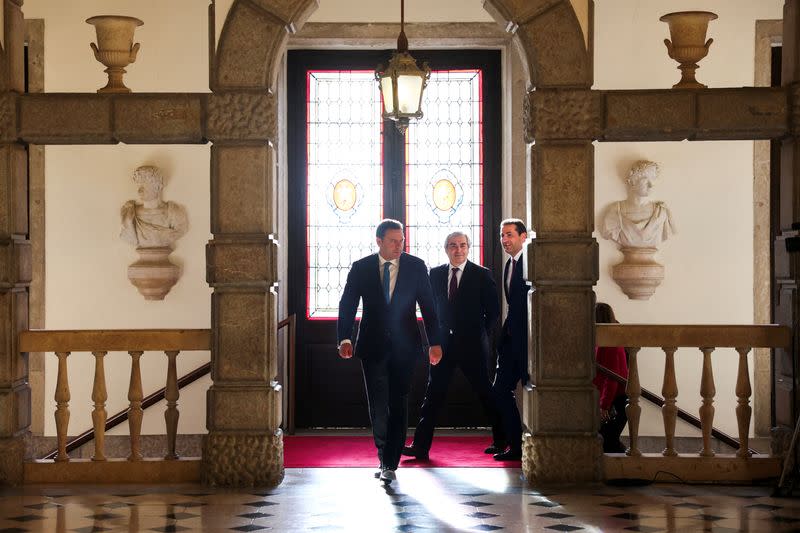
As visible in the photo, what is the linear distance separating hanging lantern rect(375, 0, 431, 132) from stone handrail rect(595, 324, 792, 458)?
1.83 meters

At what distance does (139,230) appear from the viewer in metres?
10.1

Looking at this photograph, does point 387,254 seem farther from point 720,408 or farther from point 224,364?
point 720,408

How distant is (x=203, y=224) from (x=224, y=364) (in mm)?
3211

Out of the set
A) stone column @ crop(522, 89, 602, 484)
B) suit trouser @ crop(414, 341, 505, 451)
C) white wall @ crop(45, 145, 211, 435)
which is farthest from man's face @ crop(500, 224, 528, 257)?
white wall @ crop(45, 145, 211, 435)

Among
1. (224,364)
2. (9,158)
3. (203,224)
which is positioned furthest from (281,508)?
(203,224)

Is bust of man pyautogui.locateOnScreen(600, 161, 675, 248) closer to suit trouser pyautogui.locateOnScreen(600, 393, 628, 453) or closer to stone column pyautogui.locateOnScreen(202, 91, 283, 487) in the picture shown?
suit trouser pyautogui.locateOnScreen(600, 393, 628, 453)

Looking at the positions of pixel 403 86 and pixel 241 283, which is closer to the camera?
pixel 241 283

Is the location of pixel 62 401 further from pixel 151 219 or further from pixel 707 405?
pixel 707 405

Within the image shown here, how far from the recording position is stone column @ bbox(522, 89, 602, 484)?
23.4 ft

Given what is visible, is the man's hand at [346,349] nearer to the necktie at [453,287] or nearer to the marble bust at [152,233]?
the necktie at [453,287]

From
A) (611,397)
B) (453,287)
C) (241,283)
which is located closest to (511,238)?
(453,287)

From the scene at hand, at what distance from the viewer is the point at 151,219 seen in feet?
33.0

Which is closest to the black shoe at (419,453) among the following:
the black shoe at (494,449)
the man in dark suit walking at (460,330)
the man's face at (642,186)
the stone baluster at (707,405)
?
the man in dark suit walking at (460,330)

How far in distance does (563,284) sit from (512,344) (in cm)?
132
